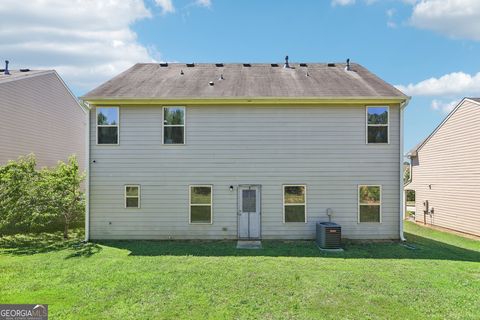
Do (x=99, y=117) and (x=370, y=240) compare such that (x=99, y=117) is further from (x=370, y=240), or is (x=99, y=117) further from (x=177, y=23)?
(x=370, y=240)

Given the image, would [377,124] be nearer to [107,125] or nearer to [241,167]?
[241,167]

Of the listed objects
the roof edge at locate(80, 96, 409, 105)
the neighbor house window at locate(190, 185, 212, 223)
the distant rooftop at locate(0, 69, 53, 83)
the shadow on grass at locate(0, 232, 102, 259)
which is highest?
the distant rooftop at locate(0, 69, 53, 83)

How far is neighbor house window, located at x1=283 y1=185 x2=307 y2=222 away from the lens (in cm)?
1027

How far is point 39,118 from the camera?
14.7m

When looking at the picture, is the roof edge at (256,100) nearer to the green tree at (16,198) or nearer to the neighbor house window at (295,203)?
the neighbor house window at (295,203)

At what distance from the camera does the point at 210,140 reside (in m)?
10.4

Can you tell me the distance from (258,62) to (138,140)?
258 inches

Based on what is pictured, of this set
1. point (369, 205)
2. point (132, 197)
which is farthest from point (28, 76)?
point (369, 205)

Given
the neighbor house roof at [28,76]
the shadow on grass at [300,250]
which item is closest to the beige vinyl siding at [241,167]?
the shadow on grass at [300,250]

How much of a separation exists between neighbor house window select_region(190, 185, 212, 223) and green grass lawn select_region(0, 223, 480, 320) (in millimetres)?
1028

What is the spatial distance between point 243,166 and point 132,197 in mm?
3947

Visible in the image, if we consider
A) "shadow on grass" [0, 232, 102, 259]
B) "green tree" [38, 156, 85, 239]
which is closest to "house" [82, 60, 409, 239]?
"shadow on grass" [0, 232, 102, 259]

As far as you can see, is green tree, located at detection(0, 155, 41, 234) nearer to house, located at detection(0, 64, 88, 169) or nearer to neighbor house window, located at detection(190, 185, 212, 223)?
house, located at detection(0, 64, 88, 169)

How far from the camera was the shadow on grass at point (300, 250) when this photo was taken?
847cm
